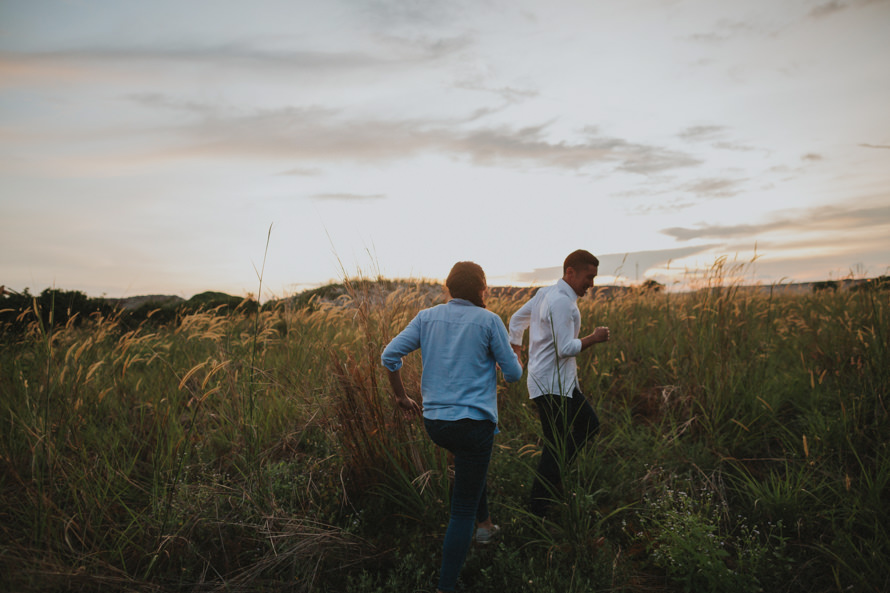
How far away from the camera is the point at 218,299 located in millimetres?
16500

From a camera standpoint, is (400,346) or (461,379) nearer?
(461,379)

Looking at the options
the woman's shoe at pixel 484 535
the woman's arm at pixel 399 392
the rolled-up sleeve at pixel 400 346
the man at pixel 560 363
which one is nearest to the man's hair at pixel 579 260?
the man at pixel 560 363

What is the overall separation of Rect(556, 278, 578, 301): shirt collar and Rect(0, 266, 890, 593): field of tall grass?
1267 millimetres

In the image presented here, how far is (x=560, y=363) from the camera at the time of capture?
12.3 ft

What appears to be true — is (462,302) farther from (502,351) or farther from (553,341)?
(553,341)

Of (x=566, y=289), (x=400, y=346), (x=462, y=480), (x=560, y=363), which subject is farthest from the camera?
(x=566, y=289)

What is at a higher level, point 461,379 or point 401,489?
point 461,379

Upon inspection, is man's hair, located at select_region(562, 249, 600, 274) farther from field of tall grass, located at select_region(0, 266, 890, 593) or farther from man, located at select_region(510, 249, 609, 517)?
field of tall grass, located at select_region(0, 266, 890, 593)

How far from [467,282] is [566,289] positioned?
1138mm

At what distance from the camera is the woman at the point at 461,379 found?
9.76ft

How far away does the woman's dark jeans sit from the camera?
9.68ft

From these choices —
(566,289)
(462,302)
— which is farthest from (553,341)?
(462,302)

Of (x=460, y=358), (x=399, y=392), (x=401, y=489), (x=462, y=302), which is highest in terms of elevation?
(x=462, y=302)

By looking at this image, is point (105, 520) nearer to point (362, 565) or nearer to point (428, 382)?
point (362, 565)
